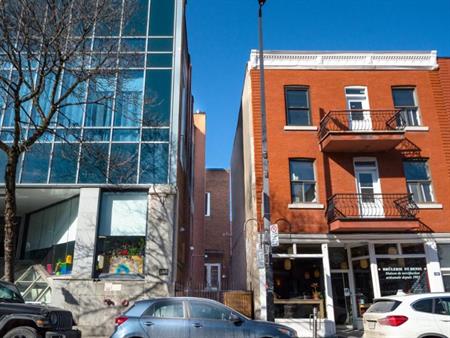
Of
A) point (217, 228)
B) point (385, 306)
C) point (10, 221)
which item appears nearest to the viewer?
point (385, 306)

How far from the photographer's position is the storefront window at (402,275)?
15250mm

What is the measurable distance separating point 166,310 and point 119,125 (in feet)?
31.4

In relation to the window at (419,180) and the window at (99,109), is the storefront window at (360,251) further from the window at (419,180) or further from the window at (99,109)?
the window at (99,109)

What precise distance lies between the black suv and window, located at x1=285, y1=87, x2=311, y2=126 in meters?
11.6

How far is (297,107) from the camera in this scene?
17266 mm

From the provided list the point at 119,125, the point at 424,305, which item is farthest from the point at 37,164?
the point at 424,305

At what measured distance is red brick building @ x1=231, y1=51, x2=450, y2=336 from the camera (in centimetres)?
1524

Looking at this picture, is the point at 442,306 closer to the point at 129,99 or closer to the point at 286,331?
the point at 286,331

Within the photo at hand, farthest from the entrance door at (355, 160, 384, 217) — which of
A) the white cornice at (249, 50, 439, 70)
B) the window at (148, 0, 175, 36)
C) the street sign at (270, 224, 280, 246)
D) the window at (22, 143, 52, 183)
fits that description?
the window at (22, 143, 52, 183)

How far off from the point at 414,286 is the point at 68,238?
13.9 m

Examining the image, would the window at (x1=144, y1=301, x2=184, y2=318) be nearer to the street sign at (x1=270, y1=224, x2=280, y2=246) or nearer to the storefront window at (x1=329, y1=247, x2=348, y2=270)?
the street sign at (x1=270, y1=224, x2=280, y2=246)

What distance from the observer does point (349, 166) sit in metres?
16.5

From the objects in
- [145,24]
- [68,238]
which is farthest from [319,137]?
[68,238]

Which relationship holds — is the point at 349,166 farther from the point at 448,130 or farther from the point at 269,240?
the point at 269,240
